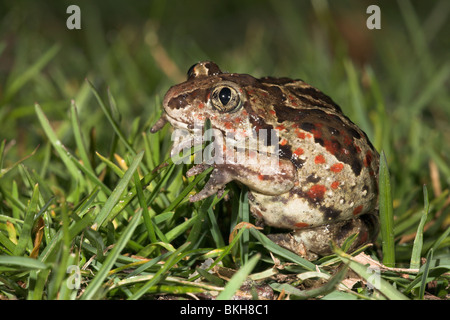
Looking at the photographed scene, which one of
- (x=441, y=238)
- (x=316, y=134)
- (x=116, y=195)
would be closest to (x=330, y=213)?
(x=316, y=134)

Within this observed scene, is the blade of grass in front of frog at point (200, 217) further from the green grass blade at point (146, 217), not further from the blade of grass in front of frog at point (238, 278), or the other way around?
the blade of grass in front of frog at point (238, 278)

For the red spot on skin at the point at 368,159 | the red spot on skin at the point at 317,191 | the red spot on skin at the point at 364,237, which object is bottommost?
the red spot on skin at the point at 364,237

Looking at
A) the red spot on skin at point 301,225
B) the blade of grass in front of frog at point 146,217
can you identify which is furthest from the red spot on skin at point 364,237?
the blade of grass in front of frog at point 146,217

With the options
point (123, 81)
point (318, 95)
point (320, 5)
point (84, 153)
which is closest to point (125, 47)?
point (123, 81)

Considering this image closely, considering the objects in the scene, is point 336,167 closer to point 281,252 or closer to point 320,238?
point 320,238

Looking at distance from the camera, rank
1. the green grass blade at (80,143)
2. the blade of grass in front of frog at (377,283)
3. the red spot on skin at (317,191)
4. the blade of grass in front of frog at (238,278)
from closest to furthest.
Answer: the blade of grass in front of frog at (238,278) < the blade of grass in front of frog at (377,283) < the red spot on skin at (317,191) < the green grass blade at (80,143)

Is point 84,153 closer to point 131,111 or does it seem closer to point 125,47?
point 131,111

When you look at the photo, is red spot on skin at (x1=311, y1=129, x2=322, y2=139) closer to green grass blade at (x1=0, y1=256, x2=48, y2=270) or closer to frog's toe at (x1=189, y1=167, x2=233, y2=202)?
frog's toe at (x1=189, y1=167, x2=233, y2=202)
